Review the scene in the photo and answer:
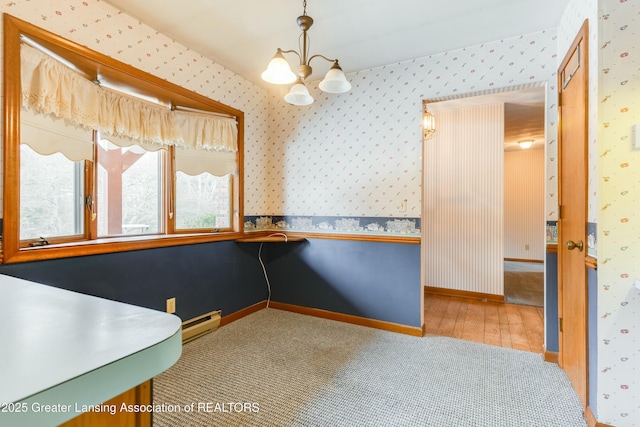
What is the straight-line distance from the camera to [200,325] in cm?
267

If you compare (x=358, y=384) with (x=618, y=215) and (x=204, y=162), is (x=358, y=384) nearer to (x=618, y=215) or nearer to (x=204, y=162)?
(x=618, y=215)

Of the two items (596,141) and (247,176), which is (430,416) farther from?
(247,176)

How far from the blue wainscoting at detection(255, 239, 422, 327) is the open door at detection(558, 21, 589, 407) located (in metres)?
1.04

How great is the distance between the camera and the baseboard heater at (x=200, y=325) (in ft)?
8.40

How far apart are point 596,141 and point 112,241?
9.74ft

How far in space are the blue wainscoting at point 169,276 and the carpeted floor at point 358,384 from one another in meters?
0.39

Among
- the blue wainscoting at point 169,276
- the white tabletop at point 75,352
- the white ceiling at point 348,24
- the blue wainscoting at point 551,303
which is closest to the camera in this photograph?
the white tabletop at point 75,352

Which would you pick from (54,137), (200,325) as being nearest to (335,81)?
(54,137)

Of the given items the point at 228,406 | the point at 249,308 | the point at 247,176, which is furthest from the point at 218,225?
the point at 228,406

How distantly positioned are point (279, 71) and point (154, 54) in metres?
1.29

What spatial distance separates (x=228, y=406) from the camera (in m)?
1.75

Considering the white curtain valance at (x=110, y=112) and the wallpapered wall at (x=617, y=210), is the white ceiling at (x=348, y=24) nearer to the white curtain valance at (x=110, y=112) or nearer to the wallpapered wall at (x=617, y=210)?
the white curtain valance at (x=110, y=112)

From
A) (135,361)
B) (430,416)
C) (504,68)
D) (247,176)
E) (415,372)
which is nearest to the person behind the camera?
(135,361)

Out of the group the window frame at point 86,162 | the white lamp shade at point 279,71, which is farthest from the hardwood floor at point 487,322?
the white lamp shade at point 279,71
